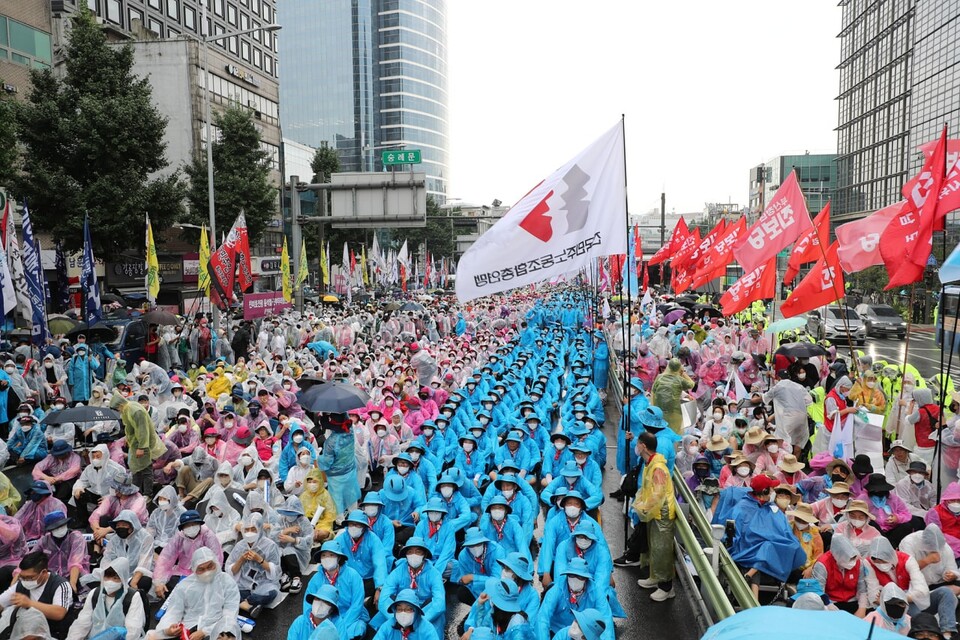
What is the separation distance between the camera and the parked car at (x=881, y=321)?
99.2 ft

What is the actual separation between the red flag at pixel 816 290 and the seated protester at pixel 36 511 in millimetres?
10345

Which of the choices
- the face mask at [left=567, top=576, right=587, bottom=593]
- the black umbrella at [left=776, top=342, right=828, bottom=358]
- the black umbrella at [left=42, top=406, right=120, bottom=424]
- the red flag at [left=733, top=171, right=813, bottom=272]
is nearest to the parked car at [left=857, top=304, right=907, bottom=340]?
the black umbrella at [left=776, top=342, right=828, bottom=358]

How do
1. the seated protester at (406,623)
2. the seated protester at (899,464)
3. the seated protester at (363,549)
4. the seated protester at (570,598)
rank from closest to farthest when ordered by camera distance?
1. the seated protester at (406,623)
2. the seated protester at (570,598)
3. the seated protester at (363,549)
4. the seated protester at (899,464)

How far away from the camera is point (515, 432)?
346 inches

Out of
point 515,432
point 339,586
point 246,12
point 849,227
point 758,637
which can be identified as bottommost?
point 339,586

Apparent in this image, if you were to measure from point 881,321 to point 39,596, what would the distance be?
32441mm

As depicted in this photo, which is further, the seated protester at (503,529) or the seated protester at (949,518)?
the seated protester at (503,529)

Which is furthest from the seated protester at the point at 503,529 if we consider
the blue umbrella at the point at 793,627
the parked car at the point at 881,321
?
the parked car at the point at 881,321

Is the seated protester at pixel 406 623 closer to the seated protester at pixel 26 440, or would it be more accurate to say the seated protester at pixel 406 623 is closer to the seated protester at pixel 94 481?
the seated protester at pixel 94 481

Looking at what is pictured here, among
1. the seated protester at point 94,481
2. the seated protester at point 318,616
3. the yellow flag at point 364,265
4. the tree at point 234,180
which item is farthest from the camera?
the yellow flag at point 364,265

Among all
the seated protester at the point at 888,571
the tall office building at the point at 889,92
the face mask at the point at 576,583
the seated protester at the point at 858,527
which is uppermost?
the tall office building at the point at 889,92

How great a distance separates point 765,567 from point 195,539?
5024 mm

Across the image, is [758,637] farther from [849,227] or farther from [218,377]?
[218,377]

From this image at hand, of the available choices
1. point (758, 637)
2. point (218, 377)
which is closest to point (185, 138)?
point (218, 377)
